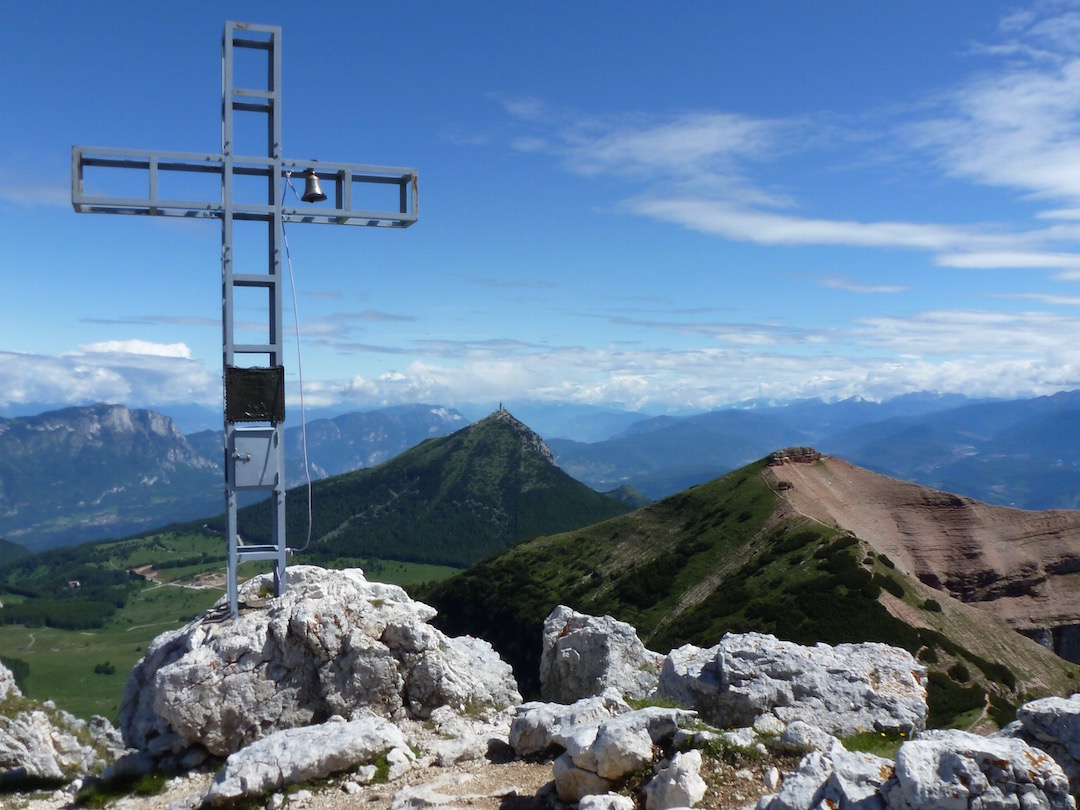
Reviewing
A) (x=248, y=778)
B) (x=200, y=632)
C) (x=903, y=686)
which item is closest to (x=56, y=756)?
(x=200, y=632)

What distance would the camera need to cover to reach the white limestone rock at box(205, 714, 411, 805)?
11.8 metres

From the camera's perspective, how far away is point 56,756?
866 inches

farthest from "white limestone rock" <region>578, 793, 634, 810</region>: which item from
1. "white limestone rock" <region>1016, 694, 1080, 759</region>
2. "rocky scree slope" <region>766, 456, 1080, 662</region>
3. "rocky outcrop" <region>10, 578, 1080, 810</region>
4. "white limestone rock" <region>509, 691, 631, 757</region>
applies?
"rocky scree slope" <region>766, 456, 1080, 662</region>

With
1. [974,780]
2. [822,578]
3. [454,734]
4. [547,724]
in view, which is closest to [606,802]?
[547,724]

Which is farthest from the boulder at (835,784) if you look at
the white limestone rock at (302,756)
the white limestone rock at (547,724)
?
the white limestone rock at (302,756)

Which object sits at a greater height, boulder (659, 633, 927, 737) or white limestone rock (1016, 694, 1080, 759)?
white limestone rock (1016, 694, 1080, 759)

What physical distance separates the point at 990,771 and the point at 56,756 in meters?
23.7

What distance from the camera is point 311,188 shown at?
16.1 meters

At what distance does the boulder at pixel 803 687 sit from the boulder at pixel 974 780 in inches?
201

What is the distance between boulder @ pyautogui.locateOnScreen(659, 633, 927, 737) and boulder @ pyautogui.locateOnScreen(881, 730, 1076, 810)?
5.09 meters

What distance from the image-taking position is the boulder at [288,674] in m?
14.4

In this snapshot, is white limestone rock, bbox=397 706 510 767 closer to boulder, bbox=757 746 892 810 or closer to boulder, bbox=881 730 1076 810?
boulder, bbox=757 746 892 810

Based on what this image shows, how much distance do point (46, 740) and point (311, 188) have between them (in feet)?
61.4

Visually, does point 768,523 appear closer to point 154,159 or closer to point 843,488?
point 843,488
